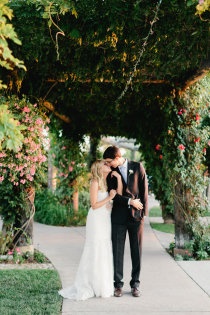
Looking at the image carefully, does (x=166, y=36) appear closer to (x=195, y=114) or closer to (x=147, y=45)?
(x=147, y=45)

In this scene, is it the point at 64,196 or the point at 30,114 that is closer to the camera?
the point at 30,114

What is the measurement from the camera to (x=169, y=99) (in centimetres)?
790

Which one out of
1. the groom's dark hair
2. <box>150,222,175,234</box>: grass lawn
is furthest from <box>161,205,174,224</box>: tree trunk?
the groom's dark hair

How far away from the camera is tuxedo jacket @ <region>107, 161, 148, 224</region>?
5.49 meters

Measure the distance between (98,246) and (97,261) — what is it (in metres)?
0.18

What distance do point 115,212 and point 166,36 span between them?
7.42 feet

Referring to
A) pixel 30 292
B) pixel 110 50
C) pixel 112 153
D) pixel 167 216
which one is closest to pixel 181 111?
pixel 110 50

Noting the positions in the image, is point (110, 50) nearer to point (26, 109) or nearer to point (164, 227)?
point (26, 109)

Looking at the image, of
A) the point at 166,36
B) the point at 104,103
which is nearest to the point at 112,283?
the point at 166,36

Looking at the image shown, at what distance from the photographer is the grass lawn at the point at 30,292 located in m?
4.81

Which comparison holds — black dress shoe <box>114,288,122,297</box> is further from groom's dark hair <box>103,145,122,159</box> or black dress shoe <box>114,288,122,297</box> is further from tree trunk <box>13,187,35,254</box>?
tree trunk <box>13,187,35,254</box>

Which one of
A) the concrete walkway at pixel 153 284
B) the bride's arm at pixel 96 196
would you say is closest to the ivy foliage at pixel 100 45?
the bride's arm at pixel 96 196

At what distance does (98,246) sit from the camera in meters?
5.55

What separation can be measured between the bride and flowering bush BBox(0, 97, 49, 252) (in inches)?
70.6
